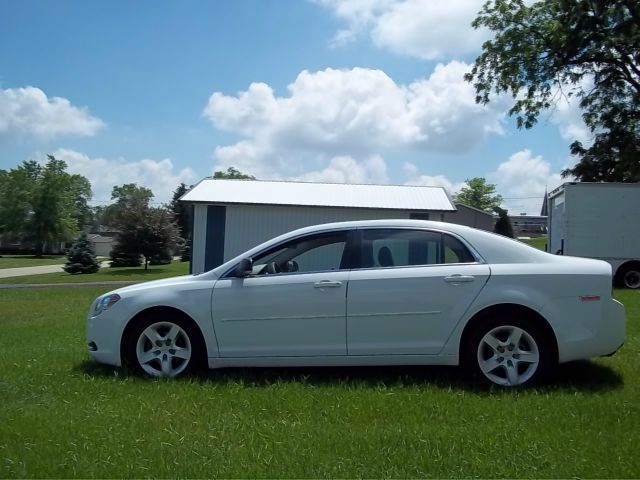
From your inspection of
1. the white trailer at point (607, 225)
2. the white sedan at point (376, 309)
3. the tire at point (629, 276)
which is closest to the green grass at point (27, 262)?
the white trailer at point (607, 225)

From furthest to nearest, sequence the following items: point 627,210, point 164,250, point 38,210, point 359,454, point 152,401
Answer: point 38,210 < point 164,250 < point 627,210 < point 152,401 < point 359,454

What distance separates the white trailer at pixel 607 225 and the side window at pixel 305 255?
13694mm

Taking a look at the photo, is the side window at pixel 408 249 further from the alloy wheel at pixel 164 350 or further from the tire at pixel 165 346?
the alloy wheel at pixel 164 350

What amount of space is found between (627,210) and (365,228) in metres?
14.2

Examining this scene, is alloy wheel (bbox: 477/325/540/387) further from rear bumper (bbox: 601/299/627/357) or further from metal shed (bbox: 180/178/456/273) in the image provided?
metal shed (bbox: 180/178/456/273)

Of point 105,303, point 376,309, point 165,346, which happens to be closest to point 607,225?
point 376,309

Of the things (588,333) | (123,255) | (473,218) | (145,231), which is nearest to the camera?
(588,333)

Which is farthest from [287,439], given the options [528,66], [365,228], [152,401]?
[528,66]

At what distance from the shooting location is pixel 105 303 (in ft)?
20.0

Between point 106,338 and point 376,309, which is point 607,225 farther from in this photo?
point 106,338

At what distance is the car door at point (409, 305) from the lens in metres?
5.52

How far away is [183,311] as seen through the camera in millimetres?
5836

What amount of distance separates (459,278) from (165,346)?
286 cm

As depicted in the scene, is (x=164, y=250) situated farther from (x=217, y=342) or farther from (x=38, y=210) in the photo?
(x=38, y=210)
